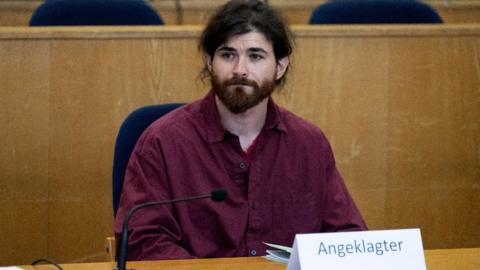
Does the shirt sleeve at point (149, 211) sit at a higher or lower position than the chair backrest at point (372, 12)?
lower

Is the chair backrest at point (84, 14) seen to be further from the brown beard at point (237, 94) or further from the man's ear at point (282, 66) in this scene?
the brown beard at point (237, 94)

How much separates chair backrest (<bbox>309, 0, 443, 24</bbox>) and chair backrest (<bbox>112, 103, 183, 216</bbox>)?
158 centimetres

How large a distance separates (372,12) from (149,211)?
225 cm

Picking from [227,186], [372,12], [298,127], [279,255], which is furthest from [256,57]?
[372,12]

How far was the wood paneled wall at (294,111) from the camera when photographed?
12.5ft

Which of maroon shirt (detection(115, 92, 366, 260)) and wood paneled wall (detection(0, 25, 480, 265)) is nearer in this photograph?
maroon shirt (detection(115, 92, 366, 260))

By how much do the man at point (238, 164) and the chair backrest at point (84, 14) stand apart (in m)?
1.41

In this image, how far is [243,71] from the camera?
3.02 metres

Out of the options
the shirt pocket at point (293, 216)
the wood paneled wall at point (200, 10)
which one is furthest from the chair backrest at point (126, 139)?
the wood paneled wall at point (200, 10)

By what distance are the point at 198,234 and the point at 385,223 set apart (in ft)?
4.26

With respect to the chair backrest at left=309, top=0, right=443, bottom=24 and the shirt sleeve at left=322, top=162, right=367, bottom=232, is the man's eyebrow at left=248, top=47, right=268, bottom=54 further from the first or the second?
the chair backrest at left=309, top=0, right=443, bottom=24

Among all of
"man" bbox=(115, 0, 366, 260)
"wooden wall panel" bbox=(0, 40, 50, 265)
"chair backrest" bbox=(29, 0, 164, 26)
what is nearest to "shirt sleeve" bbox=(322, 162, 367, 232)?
"man" bbox=(115, 0, 366, 260)

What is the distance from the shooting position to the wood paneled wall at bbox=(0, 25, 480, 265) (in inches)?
150

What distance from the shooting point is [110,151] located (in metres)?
3.85
